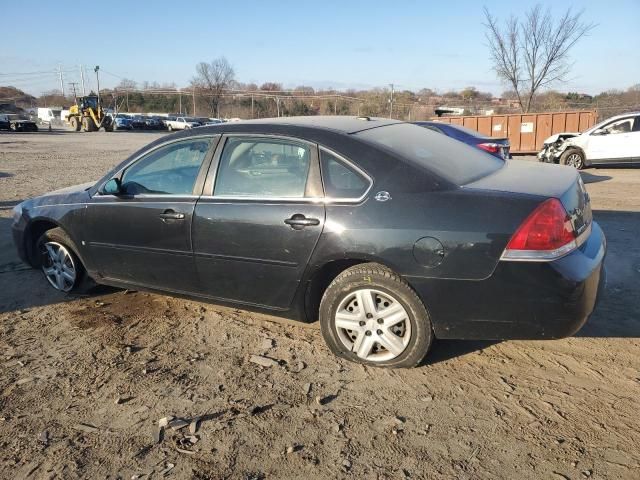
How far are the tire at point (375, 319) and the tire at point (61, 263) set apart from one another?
8.49 feet

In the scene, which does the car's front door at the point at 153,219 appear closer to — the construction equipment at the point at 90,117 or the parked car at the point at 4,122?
the construction equipment at the point at 90,117

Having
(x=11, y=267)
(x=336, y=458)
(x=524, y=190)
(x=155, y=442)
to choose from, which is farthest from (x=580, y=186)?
(x=11, y=267)

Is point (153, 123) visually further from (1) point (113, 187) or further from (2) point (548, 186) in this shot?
(2) point (548, 186)

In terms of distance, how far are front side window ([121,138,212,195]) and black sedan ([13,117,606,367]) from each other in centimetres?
1

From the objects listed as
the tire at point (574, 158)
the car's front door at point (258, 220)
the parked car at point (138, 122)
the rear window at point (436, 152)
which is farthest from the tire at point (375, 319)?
the parked car at point (138, 122)

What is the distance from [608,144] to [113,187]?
13544 mm

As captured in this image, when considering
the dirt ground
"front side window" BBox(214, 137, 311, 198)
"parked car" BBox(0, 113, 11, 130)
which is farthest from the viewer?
"parked car" BBox(0, 113, 11, 130)

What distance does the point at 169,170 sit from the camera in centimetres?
408

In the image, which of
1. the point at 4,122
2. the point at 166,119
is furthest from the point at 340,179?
the point at 166,119

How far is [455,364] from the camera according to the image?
3.36 metres

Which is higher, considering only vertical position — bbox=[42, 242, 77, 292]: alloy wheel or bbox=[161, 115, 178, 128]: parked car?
bbox=[161, 115, 178, 128]: parked car

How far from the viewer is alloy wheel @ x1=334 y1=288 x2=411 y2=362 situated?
126 inches

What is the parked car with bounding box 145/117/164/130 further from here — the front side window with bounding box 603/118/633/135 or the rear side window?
the rear side window

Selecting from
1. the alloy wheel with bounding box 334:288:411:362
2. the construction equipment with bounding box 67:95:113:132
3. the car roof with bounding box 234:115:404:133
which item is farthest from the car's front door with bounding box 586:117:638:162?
the construction equipment with bounding box 67:95:113:132
